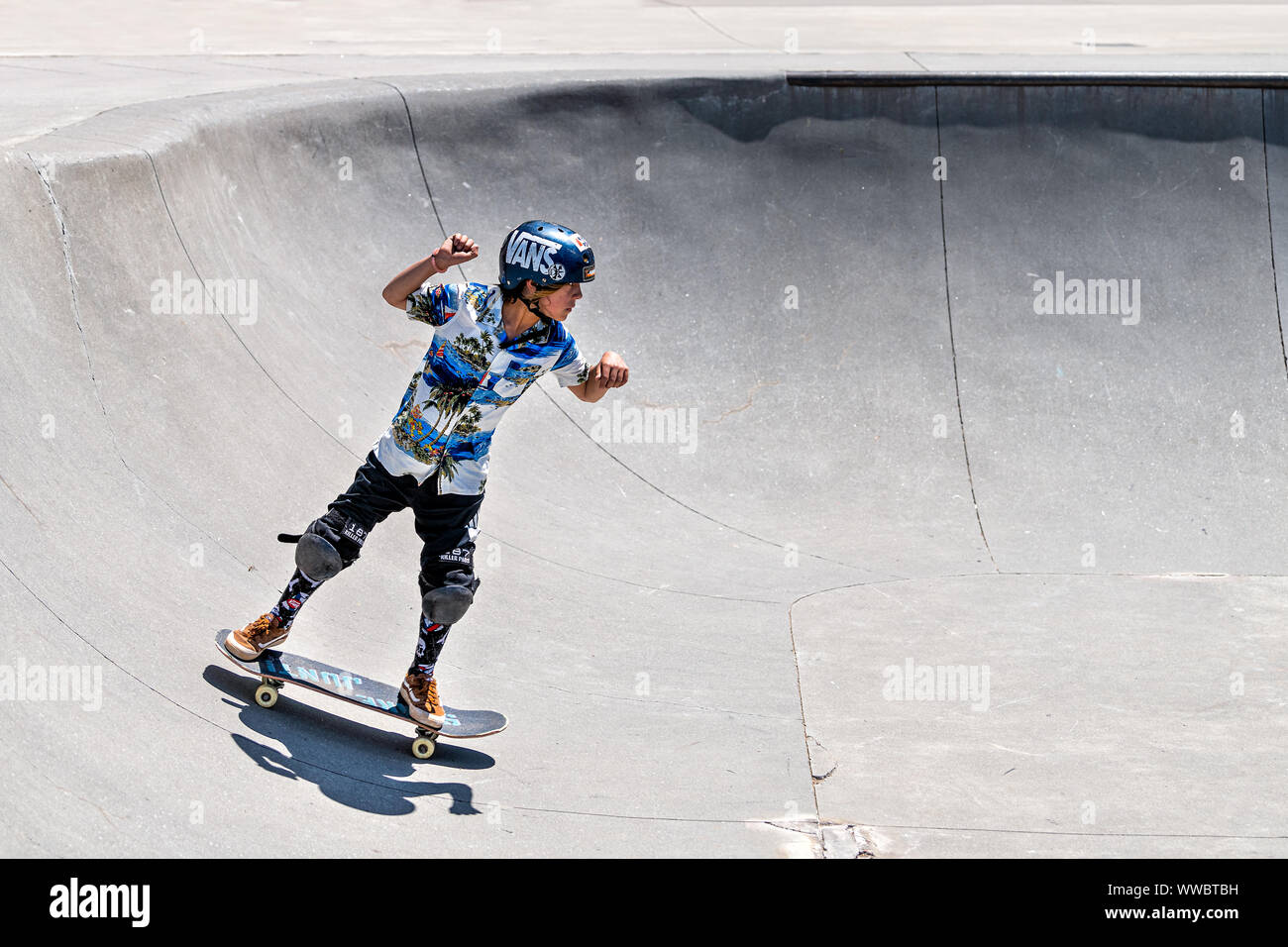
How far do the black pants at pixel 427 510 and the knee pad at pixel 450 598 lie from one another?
0.02 m

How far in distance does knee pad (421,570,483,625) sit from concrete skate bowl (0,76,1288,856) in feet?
1.94

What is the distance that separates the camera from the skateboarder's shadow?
13.1ft

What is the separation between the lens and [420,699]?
436cm

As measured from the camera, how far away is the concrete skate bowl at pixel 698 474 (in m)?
4.22

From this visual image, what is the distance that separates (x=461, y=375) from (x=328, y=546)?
728mm

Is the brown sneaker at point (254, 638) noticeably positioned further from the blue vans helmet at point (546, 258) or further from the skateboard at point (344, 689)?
the blue vans helmet at point (546, 258)

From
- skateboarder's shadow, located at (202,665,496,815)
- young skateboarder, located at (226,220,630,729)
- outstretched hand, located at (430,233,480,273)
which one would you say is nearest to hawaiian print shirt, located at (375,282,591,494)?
young skateboarder, located at (226,220,630,729)

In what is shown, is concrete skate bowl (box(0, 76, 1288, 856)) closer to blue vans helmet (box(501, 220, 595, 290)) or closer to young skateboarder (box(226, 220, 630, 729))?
young skateboarder (box(226, 220, 630, 729))

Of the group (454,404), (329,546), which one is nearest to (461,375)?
(454,404)

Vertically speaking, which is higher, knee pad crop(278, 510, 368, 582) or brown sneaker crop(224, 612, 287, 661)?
knee pad crop(278, 510, 368, 582)

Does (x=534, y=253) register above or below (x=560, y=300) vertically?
above

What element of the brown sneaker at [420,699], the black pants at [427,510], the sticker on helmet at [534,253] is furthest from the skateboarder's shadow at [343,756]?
the sticker on helmet at [534,253]

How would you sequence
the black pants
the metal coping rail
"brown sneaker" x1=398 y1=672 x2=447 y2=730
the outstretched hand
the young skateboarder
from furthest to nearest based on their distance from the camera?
the metal coping rail
"brown sneaker" x1=398 y1=672 x2=447 y2=730
the black pants
the young skateboarder
the outstretched hand

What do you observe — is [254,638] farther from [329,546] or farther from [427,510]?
[427,510]
